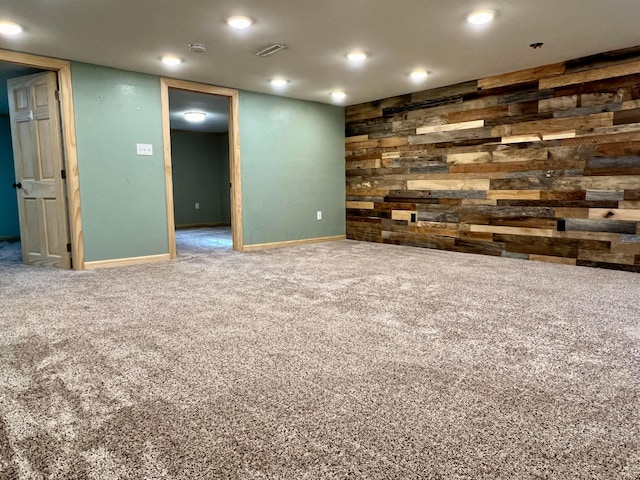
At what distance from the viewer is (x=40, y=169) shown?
443 cm

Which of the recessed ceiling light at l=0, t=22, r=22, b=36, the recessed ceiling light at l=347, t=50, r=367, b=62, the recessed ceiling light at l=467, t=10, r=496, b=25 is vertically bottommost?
the recessed ceiling light at l=467, t=10, r=496, b=25

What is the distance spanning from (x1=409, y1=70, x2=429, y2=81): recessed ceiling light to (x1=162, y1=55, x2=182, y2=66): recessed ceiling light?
2502 millimetres

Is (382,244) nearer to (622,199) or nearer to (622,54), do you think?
(622,199)

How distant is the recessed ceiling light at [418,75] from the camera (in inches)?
183

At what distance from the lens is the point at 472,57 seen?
4137mm

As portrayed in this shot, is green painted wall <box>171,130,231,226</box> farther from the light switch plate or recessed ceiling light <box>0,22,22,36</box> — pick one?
recessed ceiling light <box>0,22,22,36</box>

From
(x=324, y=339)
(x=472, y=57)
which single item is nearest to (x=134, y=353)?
(x=324, y=339)

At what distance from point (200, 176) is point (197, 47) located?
20.9 ft

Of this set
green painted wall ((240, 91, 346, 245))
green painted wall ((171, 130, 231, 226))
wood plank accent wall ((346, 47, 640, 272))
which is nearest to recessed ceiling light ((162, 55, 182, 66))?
green painted wall ((240, 91, 346, 245))

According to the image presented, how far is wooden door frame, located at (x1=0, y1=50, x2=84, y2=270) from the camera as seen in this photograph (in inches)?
162

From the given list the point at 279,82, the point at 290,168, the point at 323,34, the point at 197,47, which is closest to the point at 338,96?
the point at 279,82

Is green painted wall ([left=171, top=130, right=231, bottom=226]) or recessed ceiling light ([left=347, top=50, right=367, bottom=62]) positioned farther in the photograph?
green painted wall ([left=171, top=130, right=231, bottom=226])

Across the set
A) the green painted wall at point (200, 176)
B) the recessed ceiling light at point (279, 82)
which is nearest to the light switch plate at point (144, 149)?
the recessed ceiling light at point (279, 82)

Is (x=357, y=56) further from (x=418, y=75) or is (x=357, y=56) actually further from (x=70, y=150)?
(x=70, y=150)
